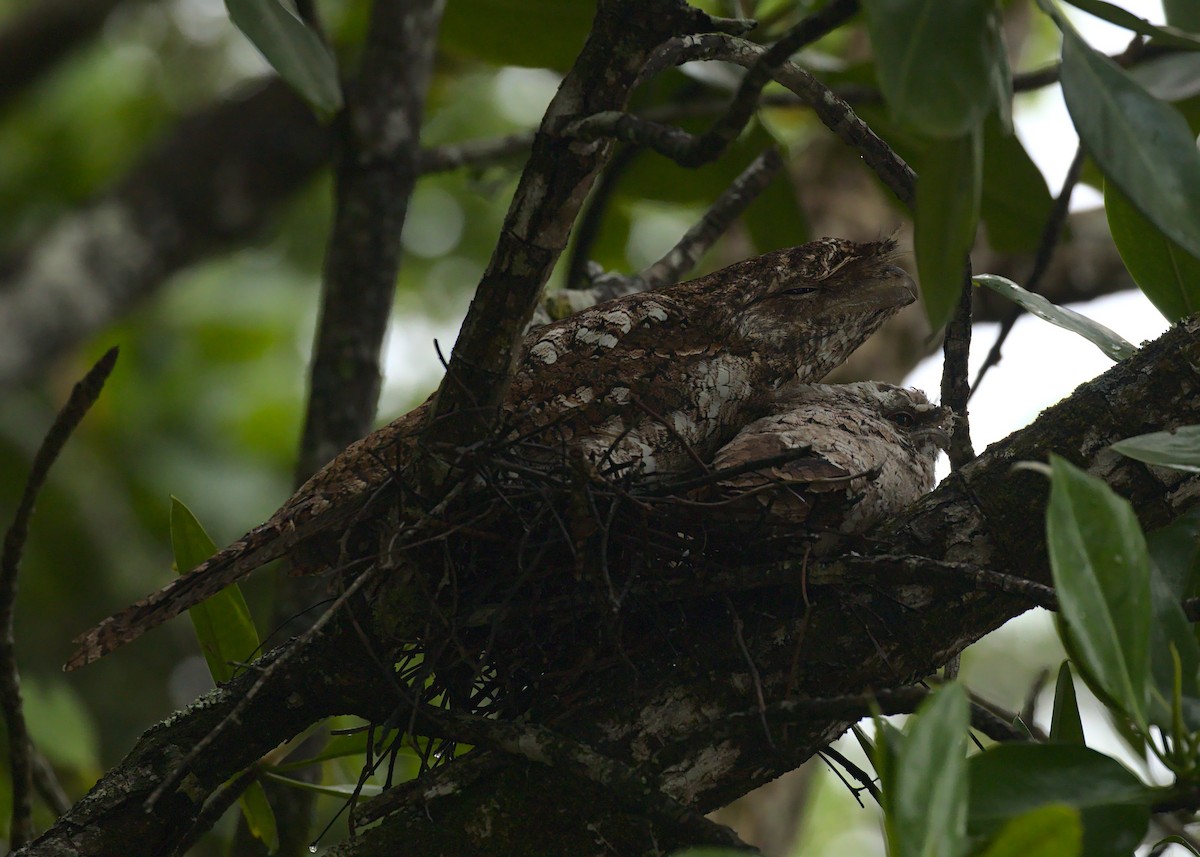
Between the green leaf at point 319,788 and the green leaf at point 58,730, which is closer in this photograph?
the green leaf at point 319,788

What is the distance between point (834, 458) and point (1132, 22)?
3.17 ft

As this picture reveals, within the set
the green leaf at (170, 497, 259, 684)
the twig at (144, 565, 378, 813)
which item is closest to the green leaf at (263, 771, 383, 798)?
the green leaf at (170, 497, 259, 684)

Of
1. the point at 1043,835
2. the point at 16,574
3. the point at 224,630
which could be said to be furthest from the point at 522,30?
the point at 1043,835

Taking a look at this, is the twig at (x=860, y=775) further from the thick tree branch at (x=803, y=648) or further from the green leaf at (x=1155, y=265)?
the green leaf at (x=1155, y=265)

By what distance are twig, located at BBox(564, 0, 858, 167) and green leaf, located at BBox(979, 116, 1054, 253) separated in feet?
5.77

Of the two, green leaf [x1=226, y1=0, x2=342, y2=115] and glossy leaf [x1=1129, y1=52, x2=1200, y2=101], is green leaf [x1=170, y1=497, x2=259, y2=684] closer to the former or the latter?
green leaf [x1=226, y1=0, x2=342, y2=115]

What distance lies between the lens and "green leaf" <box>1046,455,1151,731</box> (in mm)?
1260

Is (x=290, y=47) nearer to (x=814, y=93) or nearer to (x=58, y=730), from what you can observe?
(x=814, y=93)

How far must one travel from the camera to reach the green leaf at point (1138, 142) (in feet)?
3.99

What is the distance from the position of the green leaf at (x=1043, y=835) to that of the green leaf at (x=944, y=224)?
1.73 feet

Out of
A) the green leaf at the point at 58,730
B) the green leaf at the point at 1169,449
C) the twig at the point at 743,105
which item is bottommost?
the green leaf at the point at 1169,449

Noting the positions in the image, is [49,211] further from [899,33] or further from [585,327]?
[899,33]

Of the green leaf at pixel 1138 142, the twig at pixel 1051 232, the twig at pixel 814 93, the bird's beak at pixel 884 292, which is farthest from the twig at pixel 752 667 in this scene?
the twig at pixel 1051 232

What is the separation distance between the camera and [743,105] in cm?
131
